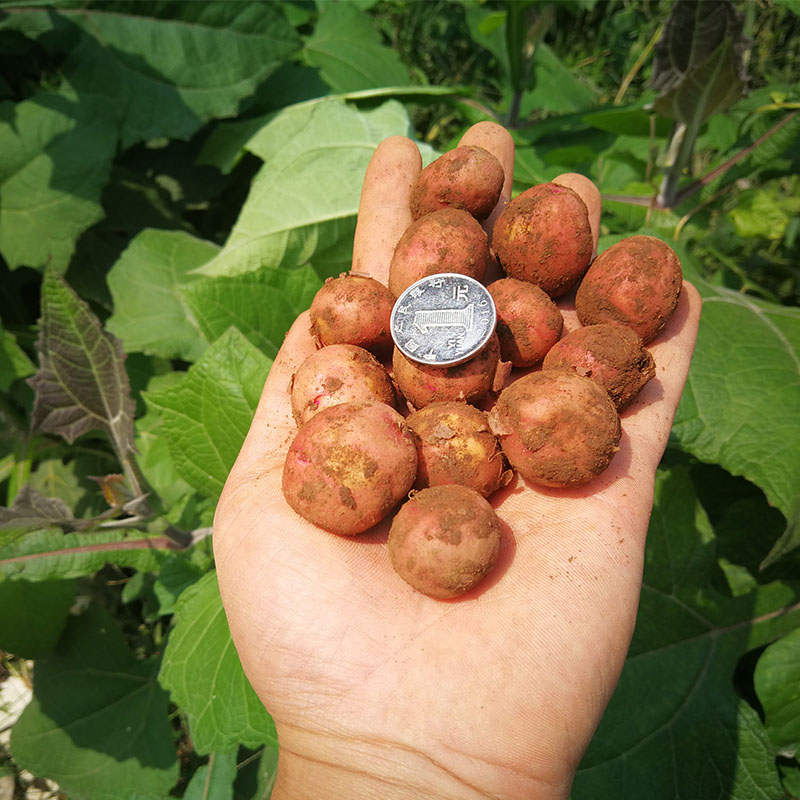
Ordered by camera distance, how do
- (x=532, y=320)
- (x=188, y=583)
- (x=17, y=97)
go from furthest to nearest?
(x=17, y=97) → (x=188, y=583) → (x=532, y=320)

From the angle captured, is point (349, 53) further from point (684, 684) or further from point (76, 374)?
point (684, 684)

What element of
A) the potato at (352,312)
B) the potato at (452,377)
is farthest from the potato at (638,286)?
the potato at (352,312)

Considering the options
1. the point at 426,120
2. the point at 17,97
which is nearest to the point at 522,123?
the point at 426,120

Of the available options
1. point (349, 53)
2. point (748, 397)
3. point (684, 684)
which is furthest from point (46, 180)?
point (684, 684)

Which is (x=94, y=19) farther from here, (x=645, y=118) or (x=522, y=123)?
(x=645, y=118)

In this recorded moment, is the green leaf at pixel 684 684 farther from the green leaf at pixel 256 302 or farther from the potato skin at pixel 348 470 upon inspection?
the green leaf at pixel 256 302

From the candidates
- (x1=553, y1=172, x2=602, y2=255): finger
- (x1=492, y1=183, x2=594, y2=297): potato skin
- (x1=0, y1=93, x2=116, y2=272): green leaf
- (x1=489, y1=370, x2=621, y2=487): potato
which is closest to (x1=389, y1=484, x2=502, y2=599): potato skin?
(x1=489, y1=370, x2=621, y2=487): potato
